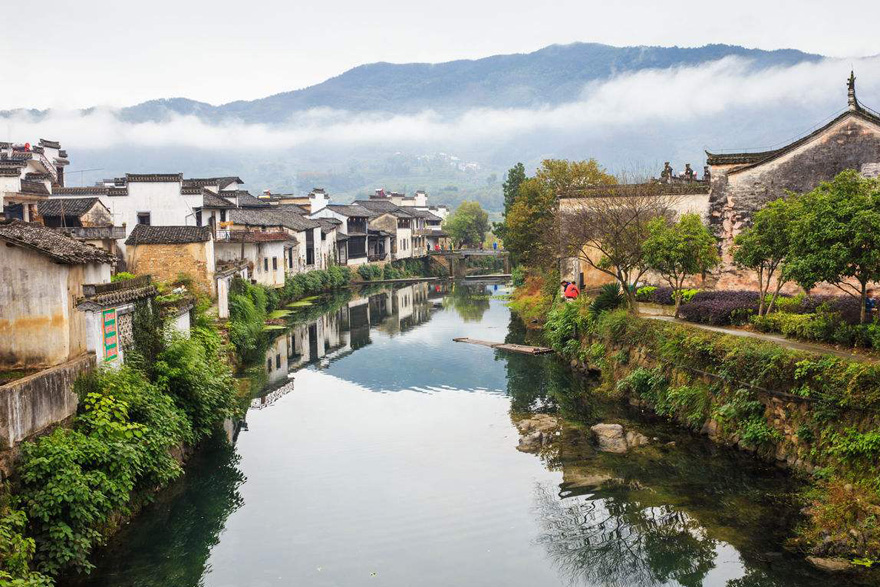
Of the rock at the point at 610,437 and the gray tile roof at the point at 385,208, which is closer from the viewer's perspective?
the rock at the point at 610,437

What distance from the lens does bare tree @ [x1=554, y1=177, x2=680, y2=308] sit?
34.2m

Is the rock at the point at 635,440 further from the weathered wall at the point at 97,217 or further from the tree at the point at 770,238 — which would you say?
the weathered wall at the point at 97,217

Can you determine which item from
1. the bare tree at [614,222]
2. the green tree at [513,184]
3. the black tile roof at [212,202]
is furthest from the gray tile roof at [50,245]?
the green tree at [513,184]

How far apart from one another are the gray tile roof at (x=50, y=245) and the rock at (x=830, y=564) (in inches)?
623

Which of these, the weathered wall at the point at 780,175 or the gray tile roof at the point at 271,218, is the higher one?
the weathered wall at the point at 780,175

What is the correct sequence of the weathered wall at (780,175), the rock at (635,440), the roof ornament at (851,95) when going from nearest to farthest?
the rock at (635,440)
the roof ornament at (851,95)
the weathered wall at (780,175)

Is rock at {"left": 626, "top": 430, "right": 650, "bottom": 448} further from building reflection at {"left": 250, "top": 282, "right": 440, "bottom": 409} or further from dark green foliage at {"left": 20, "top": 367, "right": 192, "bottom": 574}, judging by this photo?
building reflection at {"left": 250, "top": 282, "right": 440, "bottom": 409}

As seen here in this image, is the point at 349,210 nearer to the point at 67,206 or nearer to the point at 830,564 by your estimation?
the point at 67,206

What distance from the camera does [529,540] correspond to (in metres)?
16.6

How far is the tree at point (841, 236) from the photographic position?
18.5 m

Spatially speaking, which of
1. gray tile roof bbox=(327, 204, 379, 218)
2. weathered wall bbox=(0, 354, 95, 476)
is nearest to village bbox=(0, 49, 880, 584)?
weathered wall bbox=(0, 354, 95, 476)

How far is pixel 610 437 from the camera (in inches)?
869

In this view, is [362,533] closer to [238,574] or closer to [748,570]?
[238,574]

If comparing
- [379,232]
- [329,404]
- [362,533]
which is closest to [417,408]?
[329,404]
